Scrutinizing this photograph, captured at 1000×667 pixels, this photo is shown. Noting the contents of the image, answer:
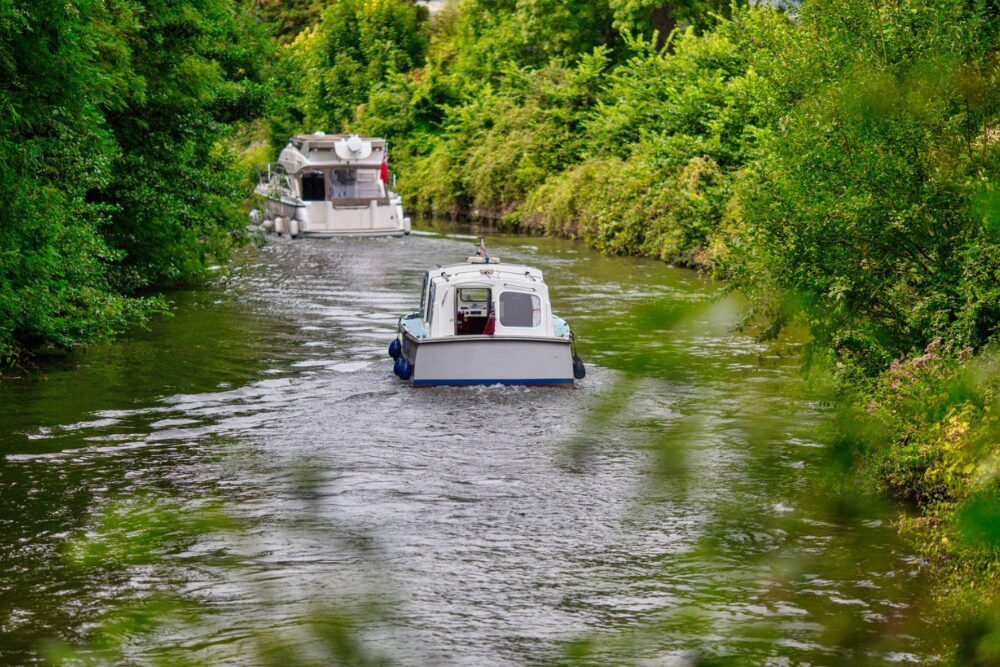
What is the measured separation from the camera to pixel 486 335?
1988 cm

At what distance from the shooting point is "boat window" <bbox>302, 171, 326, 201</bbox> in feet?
150

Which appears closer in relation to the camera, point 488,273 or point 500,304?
point 500,304

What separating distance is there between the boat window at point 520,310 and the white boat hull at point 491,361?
70cm

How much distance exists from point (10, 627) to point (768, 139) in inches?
374

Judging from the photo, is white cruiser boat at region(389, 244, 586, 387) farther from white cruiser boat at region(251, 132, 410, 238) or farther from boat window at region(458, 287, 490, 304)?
white cruiser boat at region(251, 132, 410, 238)

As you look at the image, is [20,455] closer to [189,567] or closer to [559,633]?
[189,567]

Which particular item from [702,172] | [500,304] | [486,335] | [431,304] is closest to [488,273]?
[500,304]

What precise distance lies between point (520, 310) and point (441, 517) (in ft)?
25.6

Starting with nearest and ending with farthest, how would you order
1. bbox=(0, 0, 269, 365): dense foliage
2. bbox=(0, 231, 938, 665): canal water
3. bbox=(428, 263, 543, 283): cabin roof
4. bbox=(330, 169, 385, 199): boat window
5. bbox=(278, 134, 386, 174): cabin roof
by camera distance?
bbox=(0, 231, 938, 665): canal water < bbox=(0, 0, 269, 365): dense foliage < bbox=(428, 263, 543, 283): cabin roof < bbox=(278, 134, 386, 174): cabin roof < bbox=(330, 169, 385, 199): boat window

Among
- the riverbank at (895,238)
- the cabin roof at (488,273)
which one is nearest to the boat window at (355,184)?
the cabin roof at (488,273)

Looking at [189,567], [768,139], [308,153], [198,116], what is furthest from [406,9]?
[189,567]

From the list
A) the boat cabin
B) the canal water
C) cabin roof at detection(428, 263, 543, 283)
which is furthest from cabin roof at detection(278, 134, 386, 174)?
the boat cabin

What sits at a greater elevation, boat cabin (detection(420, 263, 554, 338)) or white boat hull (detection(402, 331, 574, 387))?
boat cabin (detection(420, 263, 554, 338))

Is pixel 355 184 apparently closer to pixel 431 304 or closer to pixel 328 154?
pixel 328 154
